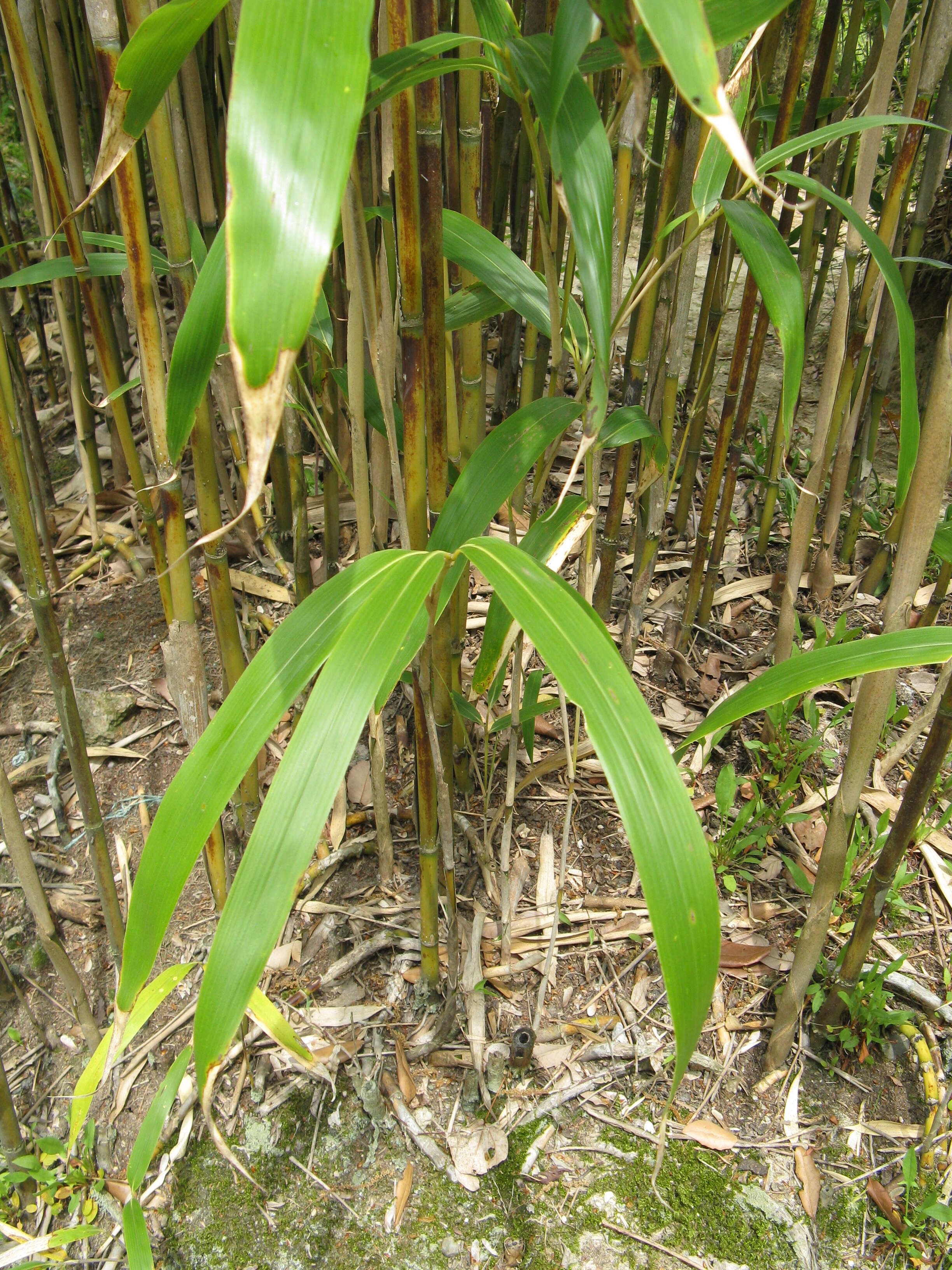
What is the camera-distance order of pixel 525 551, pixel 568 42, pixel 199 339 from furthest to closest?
1. pixel 525 551
2. pixel 199 339
3. pixel 568 42

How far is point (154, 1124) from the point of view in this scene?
0.77m

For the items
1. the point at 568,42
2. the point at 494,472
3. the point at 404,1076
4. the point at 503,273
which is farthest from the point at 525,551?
the point at 404,1076

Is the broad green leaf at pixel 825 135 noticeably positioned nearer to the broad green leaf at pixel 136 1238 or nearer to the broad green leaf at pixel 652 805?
the broad green leaf at pixel 652 805

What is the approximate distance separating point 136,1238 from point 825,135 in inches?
42.5

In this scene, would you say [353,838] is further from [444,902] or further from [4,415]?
[4,415]

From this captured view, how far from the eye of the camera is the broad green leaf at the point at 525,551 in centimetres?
70

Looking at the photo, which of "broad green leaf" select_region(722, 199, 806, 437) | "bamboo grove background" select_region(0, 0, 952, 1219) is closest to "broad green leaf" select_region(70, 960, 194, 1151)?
"bamboo grove background" select_region(0, 0, 952, 1219)

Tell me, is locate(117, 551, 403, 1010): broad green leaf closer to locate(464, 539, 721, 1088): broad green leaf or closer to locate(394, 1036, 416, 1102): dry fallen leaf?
locate(464, 539, 721, 1088): broad green leaf

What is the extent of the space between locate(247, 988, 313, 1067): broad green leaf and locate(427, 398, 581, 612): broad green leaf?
0.39 m

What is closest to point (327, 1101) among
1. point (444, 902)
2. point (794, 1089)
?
point (444, 902)

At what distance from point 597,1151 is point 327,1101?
28 centimetres

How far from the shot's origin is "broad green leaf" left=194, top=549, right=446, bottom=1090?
46cm

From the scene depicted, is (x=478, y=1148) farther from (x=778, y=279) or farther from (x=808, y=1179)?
(x=778, y=279)

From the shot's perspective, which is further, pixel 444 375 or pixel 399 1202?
pixel 399 1202
